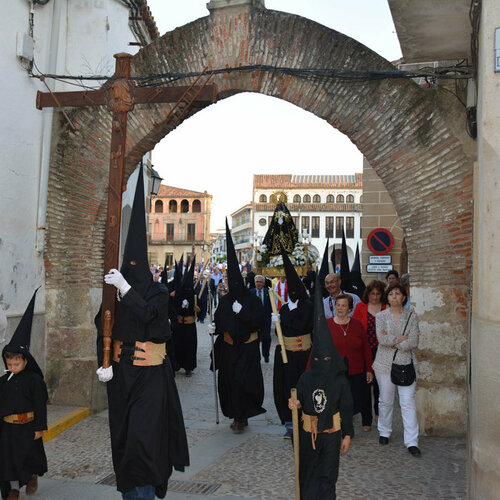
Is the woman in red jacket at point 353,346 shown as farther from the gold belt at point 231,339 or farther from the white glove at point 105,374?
the white glove at point 105,374

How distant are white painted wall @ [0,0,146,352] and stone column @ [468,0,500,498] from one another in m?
5.20

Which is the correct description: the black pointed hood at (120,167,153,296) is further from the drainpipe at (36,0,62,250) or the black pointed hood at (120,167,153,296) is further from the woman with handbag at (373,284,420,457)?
the drainpipe at (36,0,62,250)

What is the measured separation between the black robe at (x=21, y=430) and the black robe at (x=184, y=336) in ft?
18.7

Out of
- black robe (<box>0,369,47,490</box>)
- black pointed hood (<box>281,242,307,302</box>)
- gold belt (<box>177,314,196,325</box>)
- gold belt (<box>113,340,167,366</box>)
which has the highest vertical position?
black pointed hood (<box>281,242,307,302</box>)

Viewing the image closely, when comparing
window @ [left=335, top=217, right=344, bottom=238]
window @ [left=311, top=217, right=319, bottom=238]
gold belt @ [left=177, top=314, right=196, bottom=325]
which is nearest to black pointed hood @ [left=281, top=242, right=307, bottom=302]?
gold belt @ [left=177, top=314, right=196, bottom=325]

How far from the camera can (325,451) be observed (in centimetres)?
421

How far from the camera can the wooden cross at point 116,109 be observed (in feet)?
15.4

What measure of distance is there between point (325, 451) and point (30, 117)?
5606mm

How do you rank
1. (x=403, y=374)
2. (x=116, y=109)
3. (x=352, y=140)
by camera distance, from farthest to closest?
(x=352, y=140), (x=403, y=374), (x=116, y=109)

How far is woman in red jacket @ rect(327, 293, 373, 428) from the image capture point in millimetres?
6746

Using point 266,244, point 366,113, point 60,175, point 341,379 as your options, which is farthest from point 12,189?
point 266,244

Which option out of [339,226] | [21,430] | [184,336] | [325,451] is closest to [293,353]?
[325,451]

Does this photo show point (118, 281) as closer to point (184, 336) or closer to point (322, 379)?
point (322, 379)

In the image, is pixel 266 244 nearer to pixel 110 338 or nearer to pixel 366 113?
pixel 366 113
